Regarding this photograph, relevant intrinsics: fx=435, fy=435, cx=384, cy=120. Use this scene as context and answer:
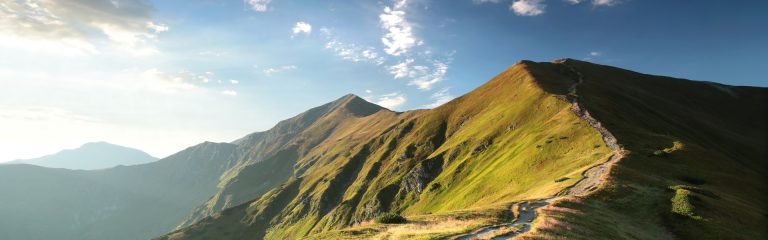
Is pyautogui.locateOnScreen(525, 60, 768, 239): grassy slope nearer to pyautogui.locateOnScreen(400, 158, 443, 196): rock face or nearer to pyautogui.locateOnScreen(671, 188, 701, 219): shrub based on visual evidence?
pyautogui.locateOnScreen(671, 188, 701, 219): shrub

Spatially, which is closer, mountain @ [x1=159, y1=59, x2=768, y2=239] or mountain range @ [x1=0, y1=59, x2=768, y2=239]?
mountain range @ [x1=0, y1=59, x2=768, y2=239]

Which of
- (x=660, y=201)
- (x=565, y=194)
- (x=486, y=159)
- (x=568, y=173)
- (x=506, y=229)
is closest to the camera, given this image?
(x=506, y=229)

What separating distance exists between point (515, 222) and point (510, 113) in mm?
112962

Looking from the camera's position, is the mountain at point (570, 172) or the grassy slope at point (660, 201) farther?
the mountain at point (570, 172)

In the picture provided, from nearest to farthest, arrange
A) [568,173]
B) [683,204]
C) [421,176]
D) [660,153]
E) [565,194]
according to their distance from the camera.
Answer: [683,204] < [565,194] < [568,173] < [660,153] < [421,176]

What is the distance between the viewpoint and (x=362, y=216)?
548 feet

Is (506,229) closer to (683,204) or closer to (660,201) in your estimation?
(683,204)

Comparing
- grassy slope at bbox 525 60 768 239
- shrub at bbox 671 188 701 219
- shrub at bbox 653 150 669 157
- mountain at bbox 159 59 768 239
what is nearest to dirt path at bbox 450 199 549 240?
mountain at bbox 159 59 768 239

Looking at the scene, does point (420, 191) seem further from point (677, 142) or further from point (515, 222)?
point (515, 222)

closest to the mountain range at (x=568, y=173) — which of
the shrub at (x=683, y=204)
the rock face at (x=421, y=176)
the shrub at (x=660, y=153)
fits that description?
the shrub at (x=683, y=204)

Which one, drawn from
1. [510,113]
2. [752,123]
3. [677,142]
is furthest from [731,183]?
[752,123]

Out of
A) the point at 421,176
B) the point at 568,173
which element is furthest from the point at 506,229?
the point at 421,176

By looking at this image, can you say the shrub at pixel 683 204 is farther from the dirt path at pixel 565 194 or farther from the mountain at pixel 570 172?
the dirt path at pixel 565 194

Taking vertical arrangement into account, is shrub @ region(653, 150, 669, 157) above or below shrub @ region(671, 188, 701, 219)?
above
